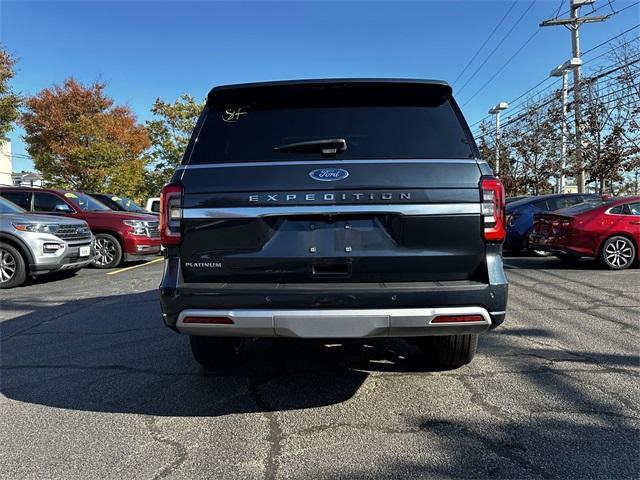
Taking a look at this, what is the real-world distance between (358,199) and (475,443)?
62.1 inches

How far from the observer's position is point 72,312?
6.88 m

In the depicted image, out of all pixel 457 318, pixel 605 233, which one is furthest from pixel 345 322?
pixel 605 233

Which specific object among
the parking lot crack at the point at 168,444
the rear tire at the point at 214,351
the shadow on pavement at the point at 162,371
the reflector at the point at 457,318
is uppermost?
the reflector at the point at 457,318

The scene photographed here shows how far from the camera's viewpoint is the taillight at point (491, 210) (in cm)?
325

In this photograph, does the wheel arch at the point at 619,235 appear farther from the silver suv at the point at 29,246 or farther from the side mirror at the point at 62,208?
the side mirror at the point at 62,208

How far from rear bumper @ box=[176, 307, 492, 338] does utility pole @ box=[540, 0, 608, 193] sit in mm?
21650

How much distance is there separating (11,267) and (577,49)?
24005 millimetres

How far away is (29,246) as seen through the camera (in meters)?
8.80

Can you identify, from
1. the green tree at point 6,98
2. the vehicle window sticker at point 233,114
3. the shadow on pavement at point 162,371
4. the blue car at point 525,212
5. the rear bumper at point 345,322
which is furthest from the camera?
the green tree at point 6,98

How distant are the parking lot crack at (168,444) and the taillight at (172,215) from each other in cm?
117

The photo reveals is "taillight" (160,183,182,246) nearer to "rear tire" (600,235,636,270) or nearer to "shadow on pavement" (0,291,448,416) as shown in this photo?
"shadow on pavement" (0,291,448,416)

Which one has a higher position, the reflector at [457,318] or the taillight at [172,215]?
the taillight at [172,215]

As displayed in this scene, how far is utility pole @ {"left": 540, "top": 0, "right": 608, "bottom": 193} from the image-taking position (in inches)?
868

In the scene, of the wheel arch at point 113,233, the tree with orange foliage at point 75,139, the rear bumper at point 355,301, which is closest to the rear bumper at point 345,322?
the rear bumper at point 355,301
